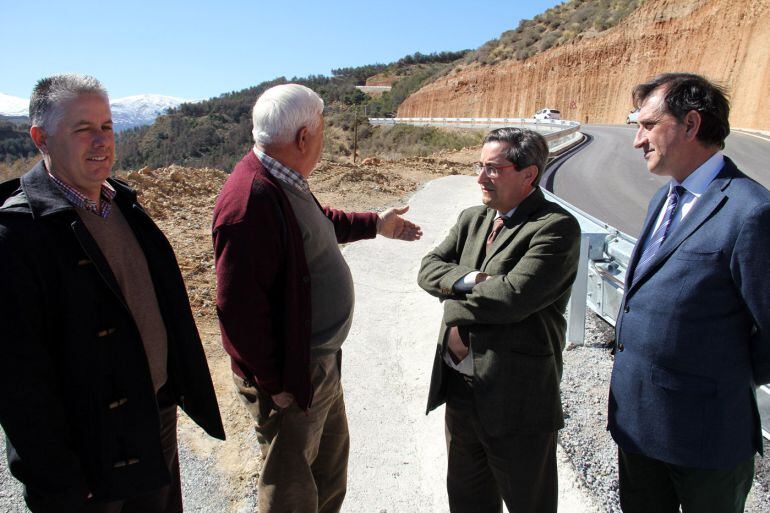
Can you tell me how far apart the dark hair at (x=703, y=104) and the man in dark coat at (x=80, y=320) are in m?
2.19

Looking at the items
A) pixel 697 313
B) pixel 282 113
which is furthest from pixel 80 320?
pixel 697 313

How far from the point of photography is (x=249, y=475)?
3.24 meters

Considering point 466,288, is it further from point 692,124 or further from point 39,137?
point 39,137

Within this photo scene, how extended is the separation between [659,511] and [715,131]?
1.59 metres

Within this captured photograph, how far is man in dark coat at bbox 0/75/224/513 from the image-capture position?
1679 mm

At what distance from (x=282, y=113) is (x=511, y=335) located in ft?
4.55

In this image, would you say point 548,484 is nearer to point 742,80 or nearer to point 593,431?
point 593,431

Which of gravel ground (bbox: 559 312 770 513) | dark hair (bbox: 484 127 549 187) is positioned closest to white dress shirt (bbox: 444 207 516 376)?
dark hair (bbox: 484 127 549 187)

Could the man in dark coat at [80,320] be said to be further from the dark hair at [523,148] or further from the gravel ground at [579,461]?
the dark hair at [523,148]

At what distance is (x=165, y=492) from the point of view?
2.27m

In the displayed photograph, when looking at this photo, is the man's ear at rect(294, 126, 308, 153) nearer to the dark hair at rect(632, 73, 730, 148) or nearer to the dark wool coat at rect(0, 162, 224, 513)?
the dark wool coat at rect(0, 162, 224, 513)

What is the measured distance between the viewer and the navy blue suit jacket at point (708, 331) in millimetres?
1746

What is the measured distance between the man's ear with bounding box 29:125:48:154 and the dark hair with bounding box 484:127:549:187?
1874 millimetres

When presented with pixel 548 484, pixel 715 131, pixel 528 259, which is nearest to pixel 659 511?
pixel 548 484
